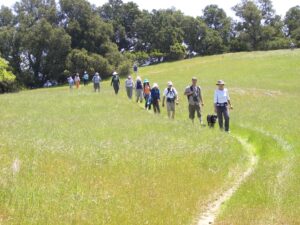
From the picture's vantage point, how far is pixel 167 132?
19.9 meters

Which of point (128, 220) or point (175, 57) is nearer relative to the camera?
point (128, 220)

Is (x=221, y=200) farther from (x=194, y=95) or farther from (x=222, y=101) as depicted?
(x=194, y=95)

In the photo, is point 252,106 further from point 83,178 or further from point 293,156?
point 83,178

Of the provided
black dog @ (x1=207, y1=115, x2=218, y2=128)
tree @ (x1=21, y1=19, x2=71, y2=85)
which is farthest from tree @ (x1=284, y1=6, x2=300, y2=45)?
black dog @ (x1=207, y1=115, x2=218, y2=128)

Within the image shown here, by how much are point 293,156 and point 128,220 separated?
7996 mm

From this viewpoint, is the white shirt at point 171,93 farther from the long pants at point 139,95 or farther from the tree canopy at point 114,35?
the tree canopy at point 114,35

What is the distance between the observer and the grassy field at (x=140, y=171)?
941cm

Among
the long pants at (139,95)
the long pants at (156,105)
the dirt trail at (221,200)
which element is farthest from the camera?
the long pants at (139,95)

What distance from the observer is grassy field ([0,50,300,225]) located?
941 cm

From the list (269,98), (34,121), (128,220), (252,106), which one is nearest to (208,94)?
(269,98)

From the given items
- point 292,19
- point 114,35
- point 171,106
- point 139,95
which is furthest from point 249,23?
point 171,106

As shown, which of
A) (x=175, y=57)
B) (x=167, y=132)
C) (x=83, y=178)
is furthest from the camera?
(x=175, y=57)

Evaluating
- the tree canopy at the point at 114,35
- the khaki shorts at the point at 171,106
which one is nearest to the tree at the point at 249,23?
the tree canopy at the point at 114,35

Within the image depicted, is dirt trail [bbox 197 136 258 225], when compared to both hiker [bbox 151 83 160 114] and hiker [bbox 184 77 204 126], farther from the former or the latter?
hiker [bbox 151 83 160 114]
